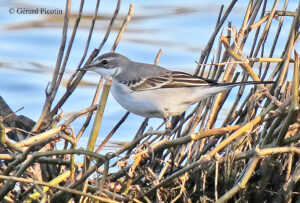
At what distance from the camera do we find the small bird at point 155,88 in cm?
563

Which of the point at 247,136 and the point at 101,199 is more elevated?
the point at 247,136

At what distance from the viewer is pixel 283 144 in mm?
4180

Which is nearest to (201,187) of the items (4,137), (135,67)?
(4,137)

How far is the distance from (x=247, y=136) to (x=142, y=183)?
798 millimetres

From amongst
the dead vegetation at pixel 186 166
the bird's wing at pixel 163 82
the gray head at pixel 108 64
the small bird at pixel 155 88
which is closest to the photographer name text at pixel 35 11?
the gray head at pixel 108 64

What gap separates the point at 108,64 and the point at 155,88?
0.65m

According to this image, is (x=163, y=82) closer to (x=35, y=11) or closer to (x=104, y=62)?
(x=104, y=62)

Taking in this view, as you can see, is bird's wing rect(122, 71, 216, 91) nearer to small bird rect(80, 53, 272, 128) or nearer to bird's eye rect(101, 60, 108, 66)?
small bird rect(80, 53, 272, 128)

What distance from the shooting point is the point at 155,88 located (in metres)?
5.92

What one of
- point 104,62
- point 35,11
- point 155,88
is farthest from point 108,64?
point 35,11

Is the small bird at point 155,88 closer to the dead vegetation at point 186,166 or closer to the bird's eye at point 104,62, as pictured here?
the bird's eye at point 104,62

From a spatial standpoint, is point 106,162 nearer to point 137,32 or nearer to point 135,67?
point 135,67

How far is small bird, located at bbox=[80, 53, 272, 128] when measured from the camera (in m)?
5.63

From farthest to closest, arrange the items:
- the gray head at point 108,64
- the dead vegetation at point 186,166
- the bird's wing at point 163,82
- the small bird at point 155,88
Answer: the gray head at point 108,64 → the bird's wing at point 163,82 → the small bird at point 155,88 → the dead vegetation at point 186,166
